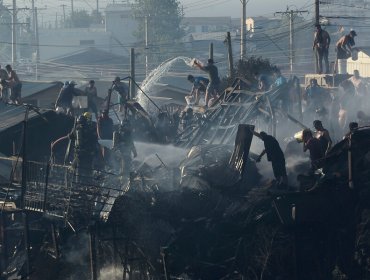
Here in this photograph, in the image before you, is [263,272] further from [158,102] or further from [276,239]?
[158,102]

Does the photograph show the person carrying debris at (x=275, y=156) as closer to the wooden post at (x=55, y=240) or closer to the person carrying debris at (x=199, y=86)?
the wooden post at (x=55, y=240)

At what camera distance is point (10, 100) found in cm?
2616

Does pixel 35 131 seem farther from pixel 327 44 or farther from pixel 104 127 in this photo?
pixel 327 44

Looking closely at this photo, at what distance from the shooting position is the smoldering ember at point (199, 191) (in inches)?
618

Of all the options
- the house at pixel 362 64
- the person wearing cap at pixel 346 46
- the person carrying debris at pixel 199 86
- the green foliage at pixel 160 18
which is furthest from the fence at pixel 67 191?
the green foliage at pixel 160 18

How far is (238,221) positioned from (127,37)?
85.8 metres

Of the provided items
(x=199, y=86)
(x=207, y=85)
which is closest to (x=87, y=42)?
(x=199, y=86)

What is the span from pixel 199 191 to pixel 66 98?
9435 millimetres

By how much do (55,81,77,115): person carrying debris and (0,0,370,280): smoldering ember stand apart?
0.30 meters

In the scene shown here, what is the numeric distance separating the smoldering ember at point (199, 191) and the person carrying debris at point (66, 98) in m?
0.30

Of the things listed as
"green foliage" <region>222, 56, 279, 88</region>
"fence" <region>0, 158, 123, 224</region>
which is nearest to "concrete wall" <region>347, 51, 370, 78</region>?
"green foliage" <region>222, 56, 279, 88</region>

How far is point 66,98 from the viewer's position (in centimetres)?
2544

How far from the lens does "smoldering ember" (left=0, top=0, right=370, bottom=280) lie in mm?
15703

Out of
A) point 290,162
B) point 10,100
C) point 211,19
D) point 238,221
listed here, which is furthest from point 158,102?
point 211,19
